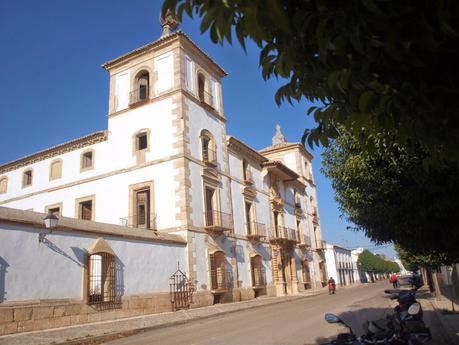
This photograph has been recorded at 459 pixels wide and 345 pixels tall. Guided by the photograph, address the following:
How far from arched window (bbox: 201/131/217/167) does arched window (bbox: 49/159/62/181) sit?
9.87m

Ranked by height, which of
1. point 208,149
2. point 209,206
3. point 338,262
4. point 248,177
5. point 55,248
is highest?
point 208,149

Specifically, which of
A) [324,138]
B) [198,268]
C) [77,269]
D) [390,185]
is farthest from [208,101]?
[324,138]

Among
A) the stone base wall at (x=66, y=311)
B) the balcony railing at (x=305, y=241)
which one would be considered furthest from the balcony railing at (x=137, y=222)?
the balcony railing at (x=305, y=241)

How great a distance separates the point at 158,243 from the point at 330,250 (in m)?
40.8

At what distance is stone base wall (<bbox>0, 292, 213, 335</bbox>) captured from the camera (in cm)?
1165

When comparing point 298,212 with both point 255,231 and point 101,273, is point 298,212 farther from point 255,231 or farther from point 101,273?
point 101,273

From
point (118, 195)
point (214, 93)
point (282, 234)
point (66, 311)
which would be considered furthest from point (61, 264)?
point (282, 234)

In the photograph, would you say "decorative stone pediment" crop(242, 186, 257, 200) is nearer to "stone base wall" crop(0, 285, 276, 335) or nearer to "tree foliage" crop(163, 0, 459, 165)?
"stone base wall" crop(0, 285, 276, 335)

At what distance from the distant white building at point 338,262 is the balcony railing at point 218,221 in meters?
22.0

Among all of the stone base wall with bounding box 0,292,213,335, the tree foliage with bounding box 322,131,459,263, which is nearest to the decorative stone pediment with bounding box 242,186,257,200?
the stone base wall with bounding box 0,292,213,335

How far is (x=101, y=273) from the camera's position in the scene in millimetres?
15336

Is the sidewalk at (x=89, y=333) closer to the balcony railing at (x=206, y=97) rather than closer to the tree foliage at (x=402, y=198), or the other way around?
the tree foliage at (x=402, y=198)

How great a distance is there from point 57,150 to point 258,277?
607 inches

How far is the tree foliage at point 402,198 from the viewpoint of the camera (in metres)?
6.32
